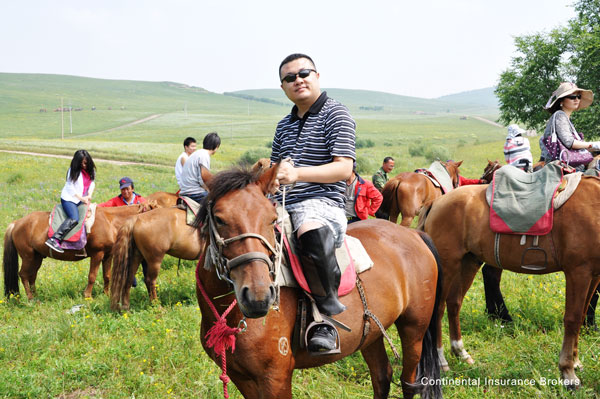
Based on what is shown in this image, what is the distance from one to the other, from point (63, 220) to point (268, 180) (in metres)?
6.88

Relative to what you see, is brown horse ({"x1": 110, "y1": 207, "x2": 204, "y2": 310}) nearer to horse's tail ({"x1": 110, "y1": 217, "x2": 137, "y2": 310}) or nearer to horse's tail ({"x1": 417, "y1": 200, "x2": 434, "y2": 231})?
horse's tail ({"x1": 110, "y1": 217, "x2": 137, "y2": 310})

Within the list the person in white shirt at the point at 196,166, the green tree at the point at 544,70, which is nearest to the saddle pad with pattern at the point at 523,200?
the person in white shirt at the point at 196,166

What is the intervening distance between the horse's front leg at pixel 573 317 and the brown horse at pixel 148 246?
5247mm

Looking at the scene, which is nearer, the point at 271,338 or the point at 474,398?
the point at 271,338

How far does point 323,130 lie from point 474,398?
3188 millimetres

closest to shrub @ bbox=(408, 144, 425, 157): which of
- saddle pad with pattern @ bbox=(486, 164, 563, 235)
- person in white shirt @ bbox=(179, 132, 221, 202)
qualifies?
person in white shirt @ bbox=(179, 132, 221, 202)

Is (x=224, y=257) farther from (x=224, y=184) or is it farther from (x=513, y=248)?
(x=513, y=248)

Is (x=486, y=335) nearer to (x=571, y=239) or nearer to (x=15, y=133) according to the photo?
(x=571, y=239)

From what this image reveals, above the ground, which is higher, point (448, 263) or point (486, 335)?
point (448, 263)

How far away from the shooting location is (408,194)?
36.7 feet

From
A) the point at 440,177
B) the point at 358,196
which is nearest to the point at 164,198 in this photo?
the point at 358,196

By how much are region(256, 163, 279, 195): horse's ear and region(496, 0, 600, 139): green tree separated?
34.7 meters

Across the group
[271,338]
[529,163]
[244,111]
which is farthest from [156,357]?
[244,111]

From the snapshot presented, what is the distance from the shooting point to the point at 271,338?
9.13 feet
